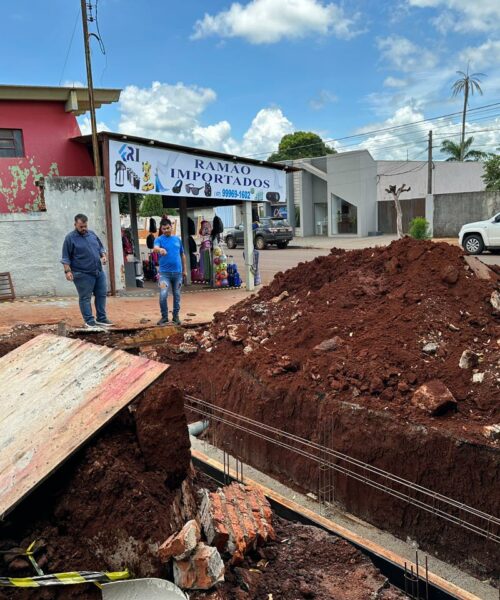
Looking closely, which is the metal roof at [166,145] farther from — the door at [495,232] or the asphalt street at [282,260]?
the door at [495,232]

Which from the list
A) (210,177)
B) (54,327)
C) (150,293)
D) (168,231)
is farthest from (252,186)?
(54,327)

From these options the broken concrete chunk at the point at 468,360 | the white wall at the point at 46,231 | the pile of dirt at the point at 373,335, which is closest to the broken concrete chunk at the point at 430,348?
the pile of dirt at the point at 373,335

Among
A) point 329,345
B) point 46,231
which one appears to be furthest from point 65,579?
point 46,231

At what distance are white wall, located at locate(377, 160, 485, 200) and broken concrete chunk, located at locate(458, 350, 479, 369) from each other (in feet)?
91.9

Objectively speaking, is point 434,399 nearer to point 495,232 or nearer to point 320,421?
point 320,421

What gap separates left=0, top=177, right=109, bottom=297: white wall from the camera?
11.2m

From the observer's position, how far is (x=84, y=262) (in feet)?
24.2

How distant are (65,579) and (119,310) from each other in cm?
788

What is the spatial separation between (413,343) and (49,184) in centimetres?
899

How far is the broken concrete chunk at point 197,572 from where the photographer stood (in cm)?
236

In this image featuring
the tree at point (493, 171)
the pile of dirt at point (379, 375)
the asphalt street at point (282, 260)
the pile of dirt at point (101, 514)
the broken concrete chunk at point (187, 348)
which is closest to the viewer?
the pile of dirt at point (101, 514)

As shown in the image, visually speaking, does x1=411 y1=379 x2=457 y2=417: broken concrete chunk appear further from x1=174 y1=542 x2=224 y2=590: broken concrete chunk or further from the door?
the door

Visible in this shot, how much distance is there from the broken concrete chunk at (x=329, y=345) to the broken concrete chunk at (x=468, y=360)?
1.12 meters

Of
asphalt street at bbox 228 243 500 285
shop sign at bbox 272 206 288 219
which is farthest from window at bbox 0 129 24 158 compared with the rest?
shop sign at bbox 272 206 288 219
